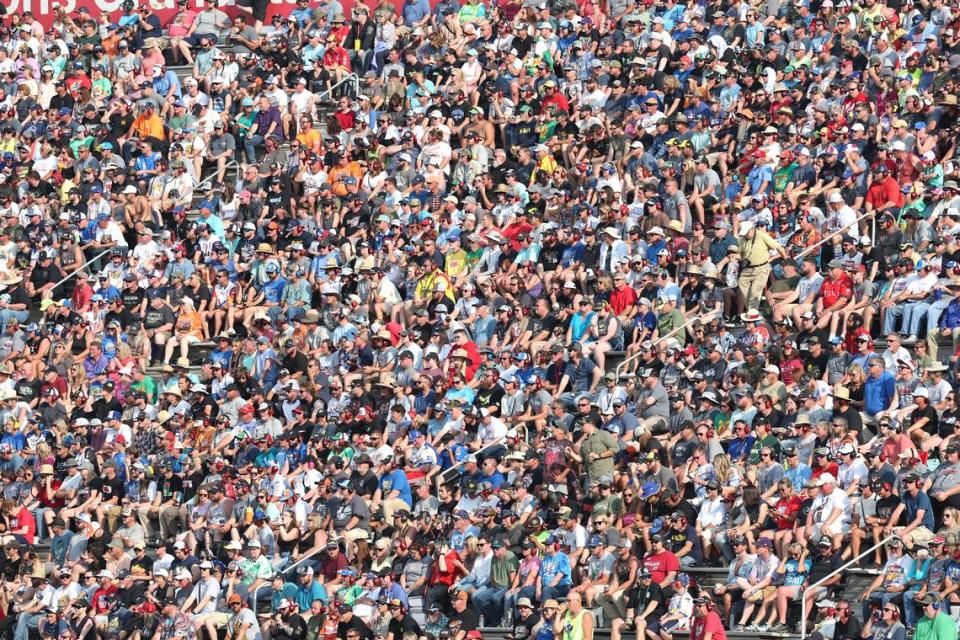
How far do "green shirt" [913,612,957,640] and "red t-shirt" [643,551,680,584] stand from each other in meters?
3.31

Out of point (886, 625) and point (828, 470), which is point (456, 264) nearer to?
point (828, 470)

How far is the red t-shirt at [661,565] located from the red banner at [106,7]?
16.7 m

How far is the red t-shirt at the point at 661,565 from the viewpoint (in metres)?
26.4

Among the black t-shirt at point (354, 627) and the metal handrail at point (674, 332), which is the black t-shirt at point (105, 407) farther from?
the metal handrail at point (674, 332)

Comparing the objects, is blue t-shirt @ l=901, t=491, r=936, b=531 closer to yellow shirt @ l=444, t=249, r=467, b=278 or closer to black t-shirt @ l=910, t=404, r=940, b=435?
black t-shirt @ l=910, t=404, r=940, b=435

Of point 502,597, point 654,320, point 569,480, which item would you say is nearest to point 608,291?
point 654,320

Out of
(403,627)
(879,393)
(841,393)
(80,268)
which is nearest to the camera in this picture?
(403,627)

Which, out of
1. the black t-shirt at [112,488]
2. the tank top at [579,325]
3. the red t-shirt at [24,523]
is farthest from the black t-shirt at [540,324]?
the red t-shirt at [24,523]

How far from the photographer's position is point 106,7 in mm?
41719

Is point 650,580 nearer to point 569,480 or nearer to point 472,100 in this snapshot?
point 569,480

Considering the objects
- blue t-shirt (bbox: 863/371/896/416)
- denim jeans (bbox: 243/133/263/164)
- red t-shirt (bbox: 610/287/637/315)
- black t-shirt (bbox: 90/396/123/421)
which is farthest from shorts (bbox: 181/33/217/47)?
blue t-shirt (bbox: 863/371/896/416)

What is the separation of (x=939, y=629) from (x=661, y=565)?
143 inches

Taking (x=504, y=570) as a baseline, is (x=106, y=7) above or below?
above

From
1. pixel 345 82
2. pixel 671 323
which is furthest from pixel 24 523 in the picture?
pixel 345 82
